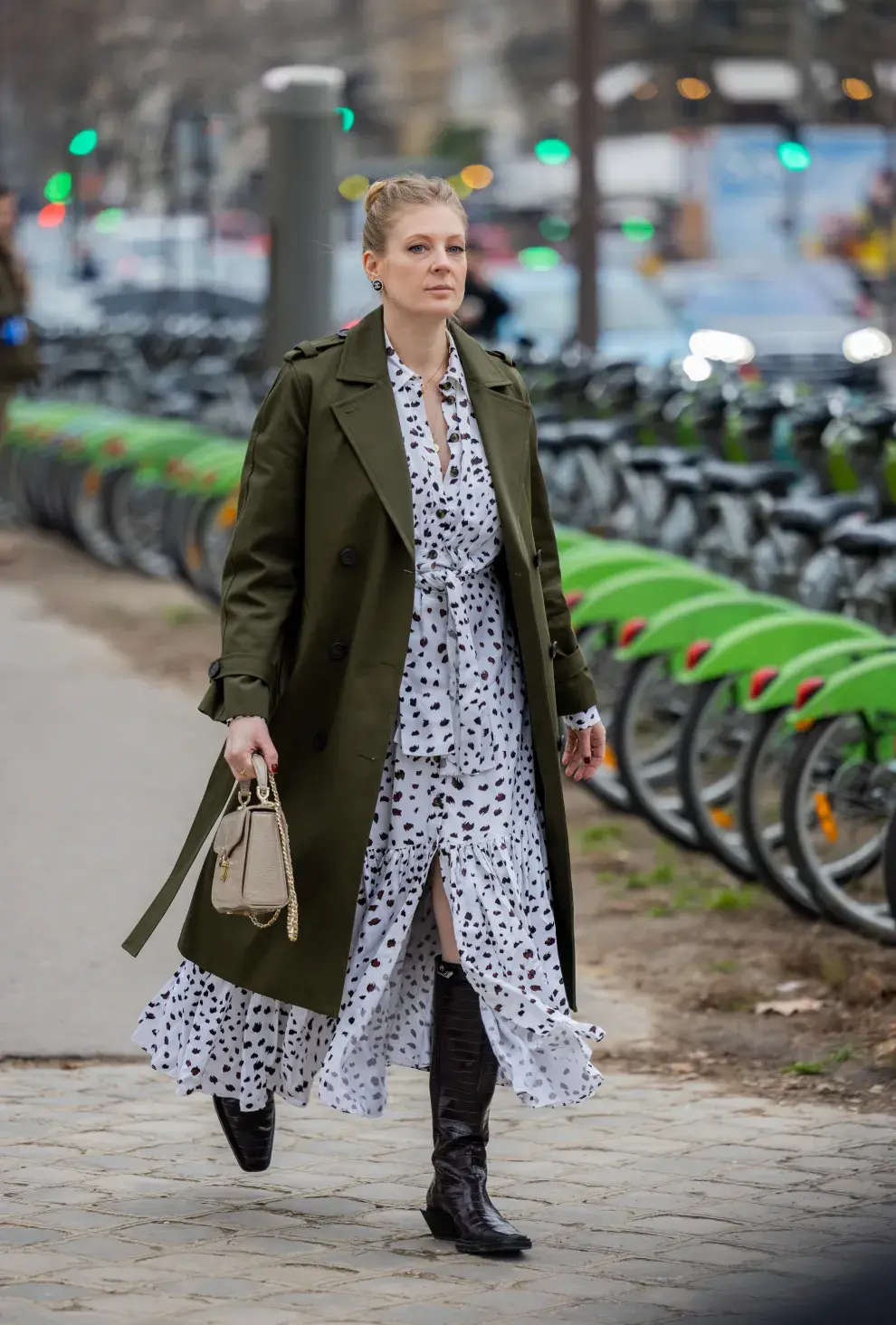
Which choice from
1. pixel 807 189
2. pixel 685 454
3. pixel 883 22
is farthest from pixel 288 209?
pixel 807 189

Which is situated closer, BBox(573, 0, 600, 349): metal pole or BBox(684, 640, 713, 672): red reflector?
BBox(684, 640, 713, 672): red reflector

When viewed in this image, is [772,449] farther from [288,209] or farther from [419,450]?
[419,450]

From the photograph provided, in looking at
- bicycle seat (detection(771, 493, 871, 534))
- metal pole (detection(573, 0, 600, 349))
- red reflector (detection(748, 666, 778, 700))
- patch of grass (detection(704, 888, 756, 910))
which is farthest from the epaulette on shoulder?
metal pole (detection(573, 0, 600, 349))

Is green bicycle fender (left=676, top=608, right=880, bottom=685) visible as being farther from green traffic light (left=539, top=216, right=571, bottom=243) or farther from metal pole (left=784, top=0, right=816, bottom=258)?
green traffic light (left=539, top=216, right=571, bottom=243)

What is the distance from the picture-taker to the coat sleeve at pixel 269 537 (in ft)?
13.6

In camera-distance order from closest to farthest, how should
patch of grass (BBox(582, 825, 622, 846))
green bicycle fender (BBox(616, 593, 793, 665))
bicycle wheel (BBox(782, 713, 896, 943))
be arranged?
bicycle wheel (BBox(782, 713, 896, 943)) < green bicycle fender (BBox(616, 593, 793, 665)) < patch of grass (BBox(582, 825, 622, 846))

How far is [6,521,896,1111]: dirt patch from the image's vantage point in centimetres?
555

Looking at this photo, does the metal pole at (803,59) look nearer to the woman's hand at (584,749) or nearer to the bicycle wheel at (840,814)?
the bicycle wheel at (840,814)

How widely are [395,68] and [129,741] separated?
5564 cm

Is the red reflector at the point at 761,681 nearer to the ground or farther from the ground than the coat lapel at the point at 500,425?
nearer to the ground

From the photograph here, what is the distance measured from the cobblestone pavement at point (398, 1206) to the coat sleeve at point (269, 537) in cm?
90

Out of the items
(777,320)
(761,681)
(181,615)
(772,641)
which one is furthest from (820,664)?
(777,320)

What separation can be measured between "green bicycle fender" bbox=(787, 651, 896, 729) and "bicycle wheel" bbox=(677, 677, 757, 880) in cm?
77

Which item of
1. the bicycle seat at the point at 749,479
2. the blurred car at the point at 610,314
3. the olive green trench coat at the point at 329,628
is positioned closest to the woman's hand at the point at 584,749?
the olive green trench coat at the point at 329,628
